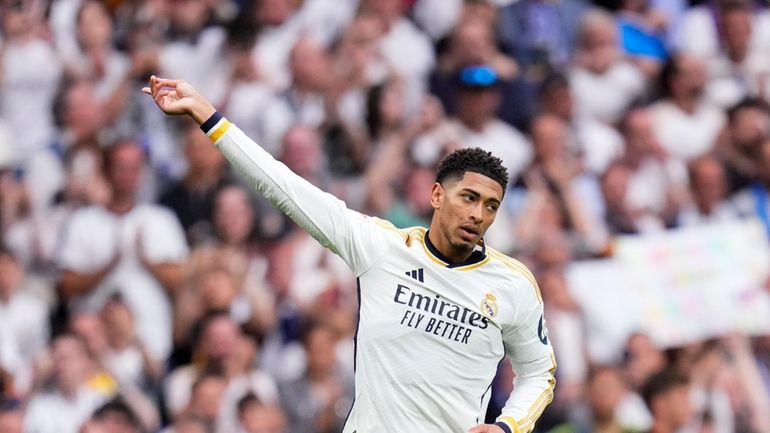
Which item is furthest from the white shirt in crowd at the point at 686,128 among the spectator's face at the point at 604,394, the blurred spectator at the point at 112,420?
the blurred spectator at the point at 112,420

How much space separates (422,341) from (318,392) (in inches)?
166

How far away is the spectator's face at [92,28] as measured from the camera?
11.5 m

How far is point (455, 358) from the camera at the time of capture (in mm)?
6453

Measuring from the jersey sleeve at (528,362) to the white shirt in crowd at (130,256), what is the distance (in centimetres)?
429

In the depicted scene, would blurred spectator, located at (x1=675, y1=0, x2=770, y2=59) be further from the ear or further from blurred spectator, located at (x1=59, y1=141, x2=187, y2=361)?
the ear

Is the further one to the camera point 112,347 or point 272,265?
point 272,265

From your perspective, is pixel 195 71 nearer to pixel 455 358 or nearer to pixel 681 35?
pixel 681 35

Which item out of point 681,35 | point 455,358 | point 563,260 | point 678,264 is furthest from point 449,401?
point 681,35

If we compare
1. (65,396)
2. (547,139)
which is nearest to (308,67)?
(547,139)

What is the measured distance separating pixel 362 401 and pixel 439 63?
6.86 metres

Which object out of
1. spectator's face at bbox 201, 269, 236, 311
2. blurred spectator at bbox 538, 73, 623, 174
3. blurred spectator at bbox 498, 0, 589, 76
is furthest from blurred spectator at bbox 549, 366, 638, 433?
blurred spectator at bbox 498, 0, 589, 76

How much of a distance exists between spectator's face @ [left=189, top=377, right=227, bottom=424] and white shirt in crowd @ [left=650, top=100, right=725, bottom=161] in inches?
208

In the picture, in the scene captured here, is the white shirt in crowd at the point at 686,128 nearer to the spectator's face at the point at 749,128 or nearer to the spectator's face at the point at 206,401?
the spectator's face at the point at 749,128

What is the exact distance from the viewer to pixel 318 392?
34.5 feet
